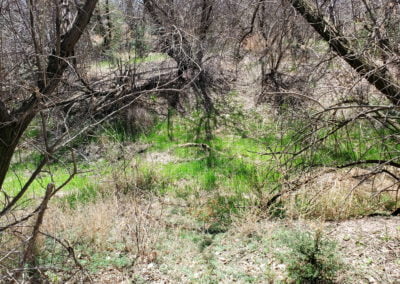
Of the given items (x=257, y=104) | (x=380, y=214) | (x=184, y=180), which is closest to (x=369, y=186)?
(x=380, y=214)

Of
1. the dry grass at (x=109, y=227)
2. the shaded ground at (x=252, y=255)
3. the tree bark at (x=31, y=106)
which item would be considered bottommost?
the shaded ground at (x=252, y=255)

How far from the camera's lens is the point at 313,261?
4.62 meters

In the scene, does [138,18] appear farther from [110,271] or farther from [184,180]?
[110,271]

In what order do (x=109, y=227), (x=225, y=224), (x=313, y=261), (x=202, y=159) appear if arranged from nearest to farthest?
(x=313, y=261), (x=109, y=227), (x=225, y=224), (x=202, y=159)

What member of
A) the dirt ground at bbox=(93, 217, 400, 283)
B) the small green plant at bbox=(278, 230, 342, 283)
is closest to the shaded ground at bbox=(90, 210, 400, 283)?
the dirt ground at bbox=(93, 217, 400, 283)

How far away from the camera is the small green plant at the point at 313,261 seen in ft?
15.1

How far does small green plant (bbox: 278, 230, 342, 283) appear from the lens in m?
4.62

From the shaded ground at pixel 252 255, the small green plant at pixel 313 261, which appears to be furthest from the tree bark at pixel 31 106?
the small green plant at pixel 313 261

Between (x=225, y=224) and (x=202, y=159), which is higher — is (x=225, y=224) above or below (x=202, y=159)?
below

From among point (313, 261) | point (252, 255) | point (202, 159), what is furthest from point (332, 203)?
point (202, 159)

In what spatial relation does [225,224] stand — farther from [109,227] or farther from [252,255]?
[109,227]

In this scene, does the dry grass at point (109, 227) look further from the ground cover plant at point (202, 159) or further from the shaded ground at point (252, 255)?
the shaded ground at point (252, 255)

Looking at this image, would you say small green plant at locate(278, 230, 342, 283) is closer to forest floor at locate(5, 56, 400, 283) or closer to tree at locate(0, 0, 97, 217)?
forest floor at locate(5, 56, 400, 283)

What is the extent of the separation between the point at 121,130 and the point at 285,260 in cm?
690
